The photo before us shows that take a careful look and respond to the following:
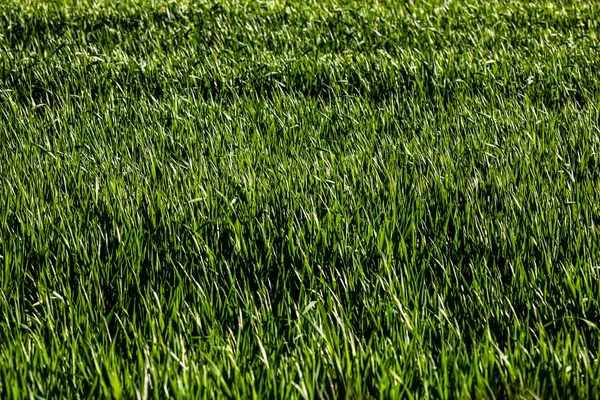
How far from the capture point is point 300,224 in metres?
2.57

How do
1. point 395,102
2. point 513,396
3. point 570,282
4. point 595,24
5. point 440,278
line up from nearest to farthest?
point 513,396 → point 570,282 → point 440,278 → point 395,102 → point 595,24

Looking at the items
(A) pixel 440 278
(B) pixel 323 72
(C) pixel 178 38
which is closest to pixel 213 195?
(A) pixel 440 278

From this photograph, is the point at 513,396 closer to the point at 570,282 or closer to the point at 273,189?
the point at 570,282

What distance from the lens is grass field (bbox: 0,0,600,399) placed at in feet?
5.82

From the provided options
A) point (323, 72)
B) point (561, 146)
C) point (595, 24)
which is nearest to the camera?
point (561, 146)

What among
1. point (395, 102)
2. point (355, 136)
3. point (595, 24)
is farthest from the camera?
point (595, 24)

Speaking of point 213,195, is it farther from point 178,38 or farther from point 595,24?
point 595,24

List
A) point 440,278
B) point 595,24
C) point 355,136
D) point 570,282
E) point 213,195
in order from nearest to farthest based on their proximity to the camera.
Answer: point 570,282, point 440,278, point 213,195, point 355,136, point 595,24

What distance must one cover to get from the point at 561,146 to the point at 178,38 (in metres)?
3.00

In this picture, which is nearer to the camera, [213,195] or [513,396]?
[513,396]

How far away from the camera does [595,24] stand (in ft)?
19.6

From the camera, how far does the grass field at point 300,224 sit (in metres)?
1.77

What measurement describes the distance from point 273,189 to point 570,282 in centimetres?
112

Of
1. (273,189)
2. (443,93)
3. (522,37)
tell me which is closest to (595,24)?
(522,37)
